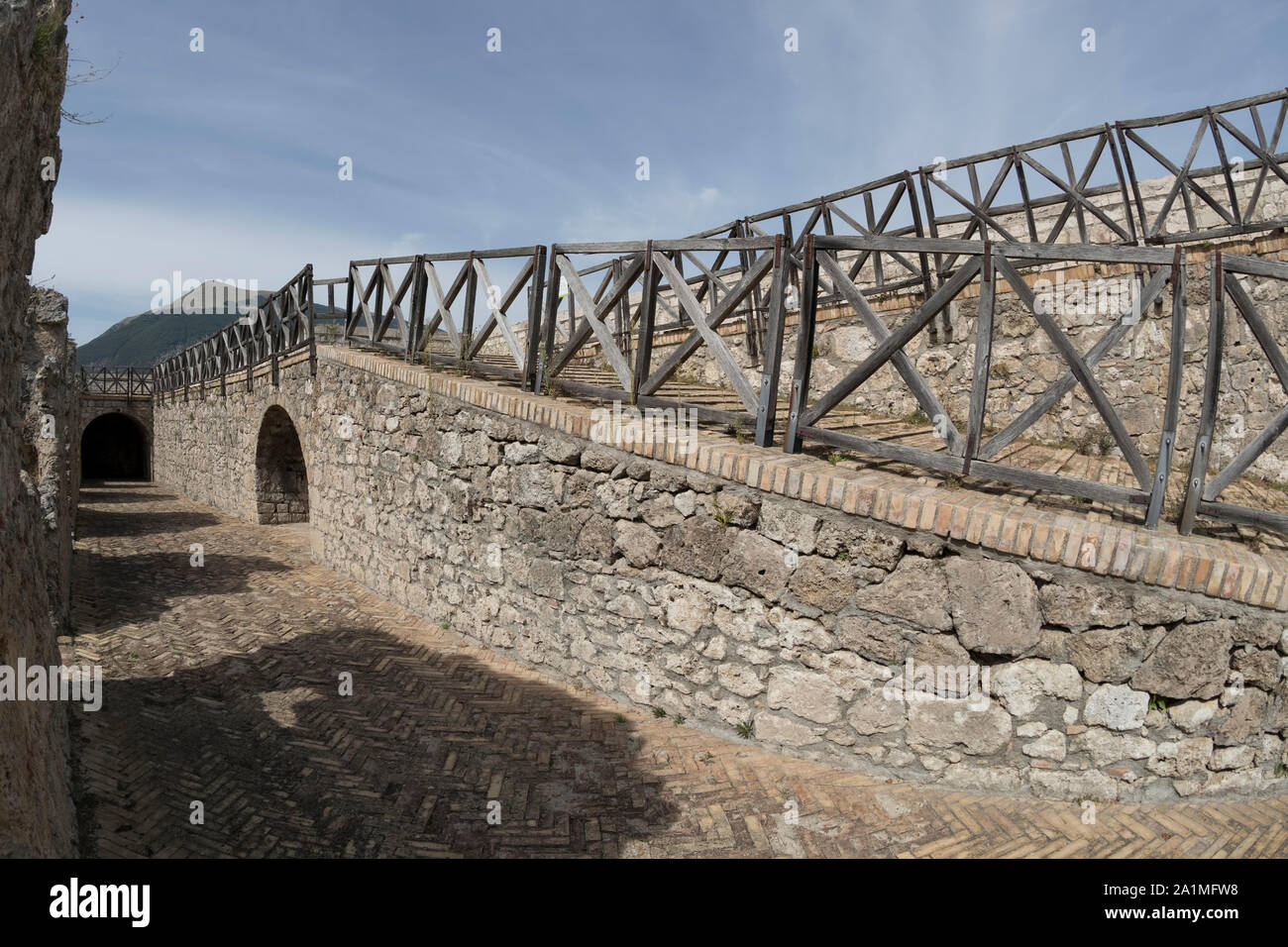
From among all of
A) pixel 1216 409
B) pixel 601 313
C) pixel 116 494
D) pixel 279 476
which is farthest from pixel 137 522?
pixel 1216 409

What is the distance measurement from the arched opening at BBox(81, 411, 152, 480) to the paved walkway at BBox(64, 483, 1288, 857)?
29.8 metres

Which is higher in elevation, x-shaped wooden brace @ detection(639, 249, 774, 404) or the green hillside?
the green hillside

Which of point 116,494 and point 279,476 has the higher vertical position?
point 279,476

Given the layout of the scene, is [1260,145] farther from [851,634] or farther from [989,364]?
[851,634]

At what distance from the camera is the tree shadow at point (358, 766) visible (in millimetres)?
3471

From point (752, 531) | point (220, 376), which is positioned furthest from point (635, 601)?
point (220, 376)

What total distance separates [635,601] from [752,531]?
1.10 m

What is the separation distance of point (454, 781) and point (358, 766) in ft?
2.10

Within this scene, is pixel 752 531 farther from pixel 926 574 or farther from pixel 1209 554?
pixel 1209 554

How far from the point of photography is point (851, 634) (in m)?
3.89

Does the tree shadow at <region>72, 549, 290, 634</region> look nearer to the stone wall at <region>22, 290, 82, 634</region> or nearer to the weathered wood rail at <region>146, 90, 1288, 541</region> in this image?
the stone wall at <region>22, 290, 82, 634</region>

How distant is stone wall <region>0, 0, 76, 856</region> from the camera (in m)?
2.21

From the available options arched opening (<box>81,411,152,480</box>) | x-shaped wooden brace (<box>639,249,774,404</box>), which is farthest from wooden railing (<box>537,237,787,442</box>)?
arched opening (<box>81,411,152,480</box>)

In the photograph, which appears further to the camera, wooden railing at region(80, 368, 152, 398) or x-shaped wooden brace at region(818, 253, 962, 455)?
wooden railing at region(80, 368, 152, 398)
